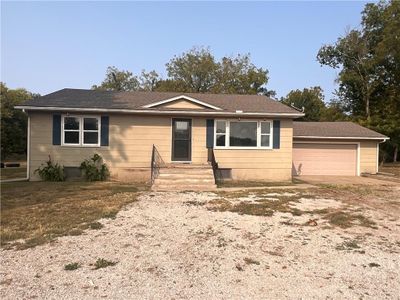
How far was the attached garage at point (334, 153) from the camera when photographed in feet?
64.3

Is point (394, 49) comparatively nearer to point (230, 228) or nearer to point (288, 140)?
point (288, 140)

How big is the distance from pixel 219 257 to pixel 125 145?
34.1 ft

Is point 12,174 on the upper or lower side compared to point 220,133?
lower

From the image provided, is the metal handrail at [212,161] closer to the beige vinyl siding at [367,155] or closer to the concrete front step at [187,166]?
the concrete front step at [187,166]

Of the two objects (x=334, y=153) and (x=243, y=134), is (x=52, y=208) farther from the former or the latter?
(x=334, y=153)

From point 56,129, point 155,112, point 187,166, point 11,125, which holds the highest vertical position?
point 11,125

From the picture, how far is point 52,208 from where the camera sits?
27.3 feet

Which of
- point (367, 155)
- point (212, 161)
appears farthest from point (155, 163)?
point (367, 155)

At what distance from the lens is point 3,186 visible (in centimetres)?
1244

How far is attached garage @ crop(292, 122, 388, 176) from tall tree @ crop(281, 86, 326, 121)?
27252 millimetres

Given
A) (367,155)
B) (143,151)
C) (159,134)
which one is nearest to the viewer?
(143,151)

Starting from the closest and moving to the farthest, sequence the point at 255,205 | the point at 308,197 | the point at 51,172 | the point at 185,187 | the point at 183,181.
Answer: the point at 255,205, the point at 308,197, the point at 185,187, the point at 183,181, the point at 51,172

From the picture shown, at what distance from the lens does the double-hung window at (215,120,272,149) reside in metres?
15.3

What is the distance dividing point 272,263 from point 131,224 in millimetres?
3116
